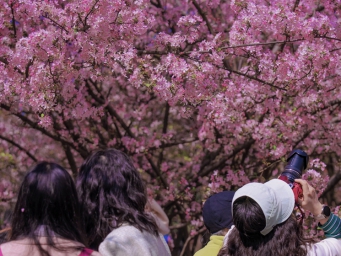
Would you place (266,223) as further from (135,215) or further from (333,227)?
(135,215)

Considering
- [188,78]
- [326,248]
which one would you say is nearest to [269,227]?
[326,248]

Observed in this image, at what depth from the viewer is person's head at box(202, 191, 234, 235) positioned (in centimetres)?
260

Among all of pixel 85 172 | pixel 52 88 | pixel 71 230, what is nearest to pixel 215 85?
pixel 52 88

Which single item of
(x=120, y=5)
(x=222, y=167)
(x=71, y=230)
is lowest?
(x=222, y=167)

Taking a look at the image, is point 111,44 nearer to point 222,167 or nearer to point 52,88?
point 52,88

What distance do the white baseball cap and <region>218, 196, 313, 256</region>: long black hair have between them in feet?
0.06

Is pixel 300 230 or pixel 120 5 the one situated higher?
pixel 120 5

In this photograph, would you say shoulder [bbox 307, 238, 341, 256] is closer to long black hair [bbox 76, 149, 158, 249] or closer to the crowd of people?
the crowd of people

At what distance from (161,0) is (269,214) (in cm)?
379

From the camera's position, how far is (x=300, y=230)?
214 centimetres

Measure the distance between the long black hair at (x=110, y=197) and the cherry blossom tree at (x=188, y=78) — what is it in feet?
5.25

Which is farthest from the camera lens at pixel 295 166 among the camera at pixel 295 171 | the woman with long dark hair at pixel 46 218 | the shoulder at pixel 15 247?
the shoulder at pixel 15 247

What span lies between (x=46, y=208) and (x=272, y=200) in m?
0.79

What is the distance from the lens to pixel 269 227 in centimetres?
209
